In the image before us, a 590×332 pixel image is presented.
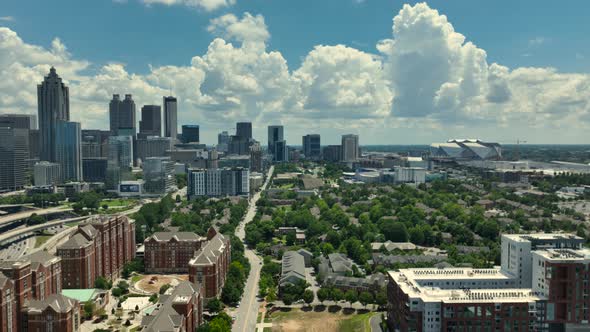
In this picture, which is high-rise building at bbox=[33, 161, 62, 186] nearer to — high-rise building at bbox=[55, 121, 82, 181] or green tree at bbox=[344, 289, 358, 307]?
high-rise building at bbox=[55, 121, 82, 181]

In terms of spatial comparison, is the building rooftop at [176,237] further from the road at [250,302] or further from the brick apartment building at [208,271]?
the brick apartment building at [208,271]

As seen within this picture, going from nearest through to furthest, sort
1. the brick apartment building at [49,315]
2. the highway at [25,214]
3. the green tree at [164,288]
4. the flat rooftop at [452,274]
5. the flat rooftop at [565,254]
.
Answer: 1. the flat rooftop at [565,254]
2. the brick apartment building at [49,315]
3. the flat rooftop at [452,274]
4. the green tree at [164,288]
5. the highway at [25,214]

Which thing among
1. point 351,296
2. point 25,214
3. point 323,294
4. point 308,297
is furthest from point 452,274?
point 25,214

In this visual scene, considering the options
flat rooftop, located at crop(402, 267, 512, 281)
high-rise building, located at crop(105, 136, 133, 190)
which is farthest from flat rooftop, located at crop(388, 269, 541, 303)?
high-rise building, located at crop(105, 136, 133, 190)

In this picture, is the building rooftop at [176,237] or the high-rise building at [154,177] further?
the high-rise building at [154,177]

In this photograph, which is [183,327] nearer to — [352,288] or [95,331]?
[95,331]

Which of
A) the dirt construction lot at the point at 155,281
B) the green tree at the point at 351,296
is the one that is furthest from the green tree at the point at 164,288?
the green tree at the point at 351,296
